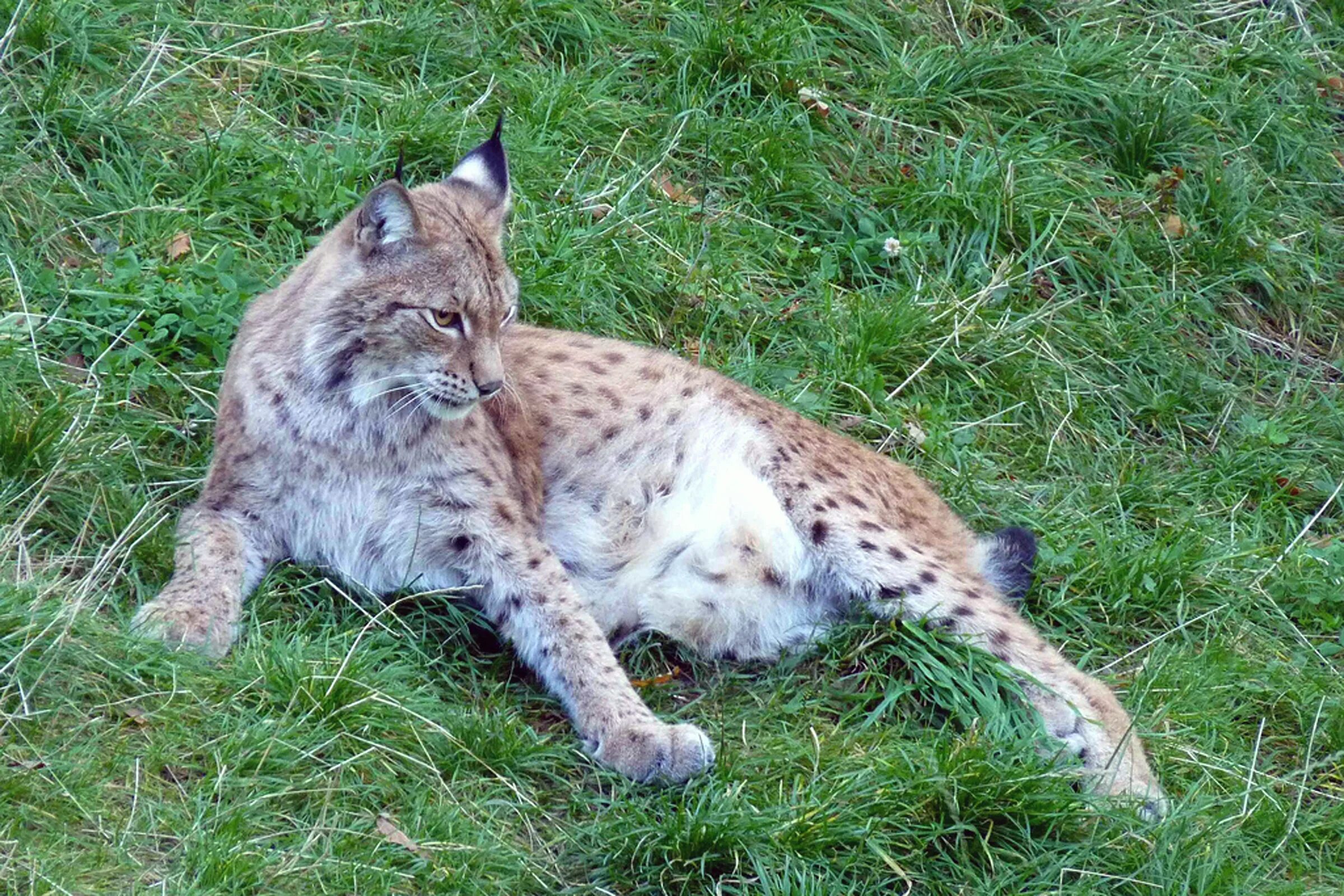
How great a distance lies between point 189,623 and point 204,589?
12 centimetres

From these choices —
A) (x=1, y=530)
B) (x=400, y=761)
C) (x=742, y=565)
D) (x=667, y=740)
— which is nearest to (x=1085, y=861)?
(x=667, y=740)

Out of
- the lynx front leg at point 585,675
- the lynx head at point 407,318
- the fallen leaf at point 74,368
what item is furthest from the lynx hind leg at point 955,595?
the fallen leaf at point 74,368

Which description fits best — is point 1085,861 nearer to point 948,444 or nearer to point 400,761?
point 400,761

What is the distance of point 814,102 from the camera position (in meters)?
6.84

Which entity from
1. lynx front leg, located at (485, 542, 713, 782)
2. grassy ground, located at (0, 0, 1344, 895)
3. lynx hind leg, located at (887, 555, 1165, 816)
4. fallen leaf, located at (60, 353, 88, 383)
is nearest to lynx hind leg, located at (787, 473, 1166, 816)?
lynx hind leg, located at (887, 555, 1165, 816)

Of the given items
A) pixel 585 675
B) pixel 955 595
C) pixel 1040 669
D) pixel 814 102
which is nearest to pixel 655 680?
pixel 585 675

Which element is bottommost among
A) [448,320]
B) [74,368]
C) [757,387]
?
[757,387]

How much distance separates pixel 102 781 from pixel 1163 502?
12.1ft

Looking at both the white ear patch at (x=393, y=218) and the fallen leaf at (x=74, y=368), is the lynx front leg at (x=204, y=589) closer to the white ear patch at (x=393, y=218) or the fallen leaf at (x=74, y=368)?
the fallen leaf at (x=74, y=368)

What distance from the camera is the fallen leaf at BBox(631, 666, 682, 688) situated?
4645 millimetres

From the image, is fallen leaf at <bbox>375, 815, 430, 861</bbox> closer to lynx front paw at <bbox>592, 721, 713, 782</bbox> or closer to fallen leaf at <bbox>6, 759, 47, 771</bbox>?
lynx front paw at <bbox>592, 721, 713, 782</bbox>

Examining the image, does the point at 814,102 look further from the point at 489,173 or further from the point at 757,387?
the point at 489,173

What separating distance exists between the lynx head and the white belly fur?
0.64 meters

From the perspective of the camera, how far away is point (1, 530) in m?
4.29
